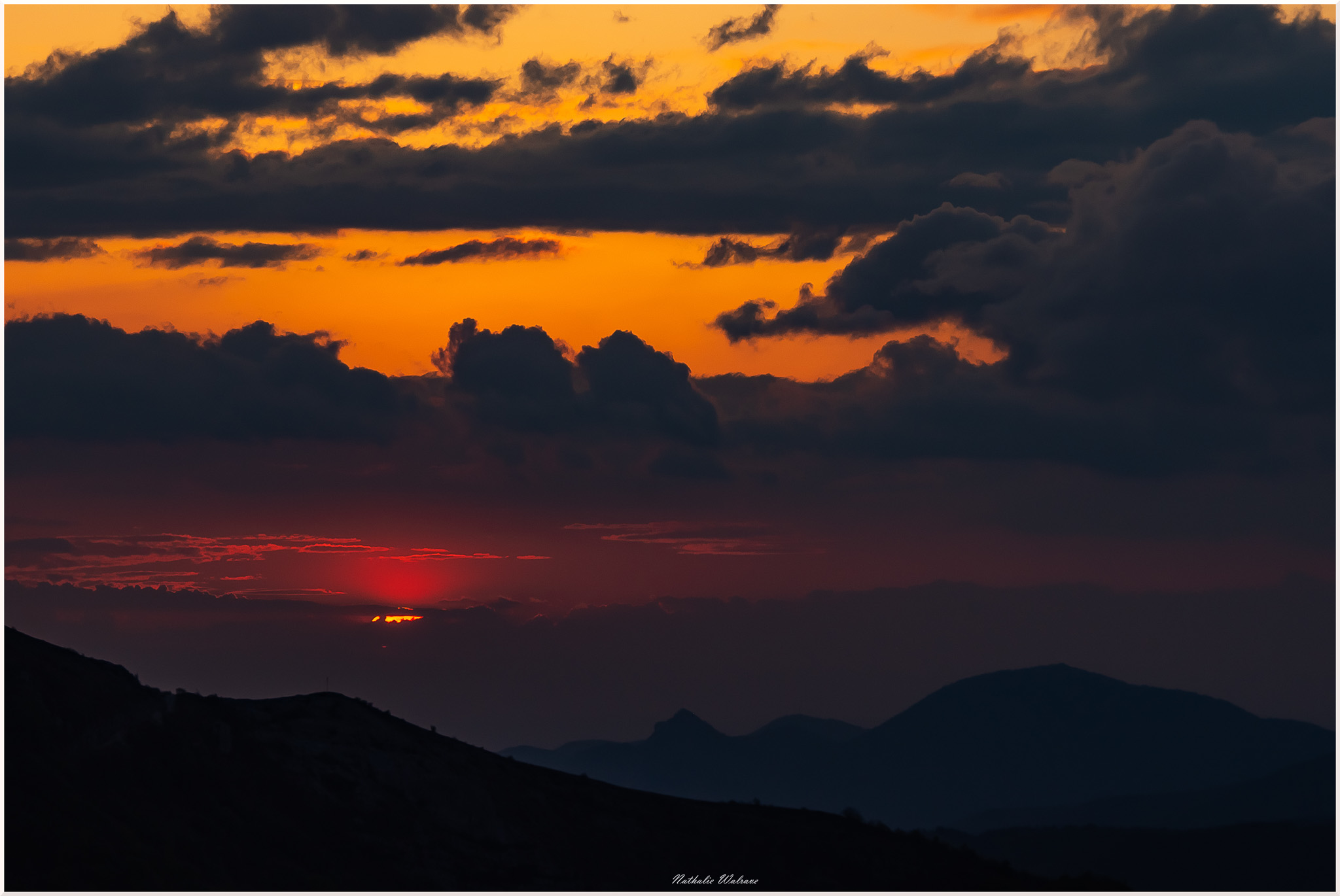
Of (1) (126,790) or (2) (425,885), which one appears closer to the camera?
(1) (126,790)

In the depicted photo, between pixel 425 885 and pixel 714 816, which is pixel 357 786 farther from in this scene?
pixel 714 816

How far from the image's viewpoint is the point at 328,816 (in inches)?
4584

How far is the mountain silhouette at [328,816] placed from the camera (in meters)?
97.2

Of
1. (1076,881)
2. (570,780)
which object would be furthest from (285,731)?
(1076,881)

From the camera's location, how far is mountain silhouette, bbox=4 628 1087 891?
9725 centimetres

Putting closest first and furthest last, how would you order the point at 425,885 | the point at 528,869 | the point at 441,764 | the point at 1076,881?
the point at 425,885
the point at 528,869
the point at 441,764
the point at 1076,881

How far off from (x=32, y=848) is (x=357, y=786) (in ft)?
111

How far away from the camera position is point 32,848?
3570 inches
